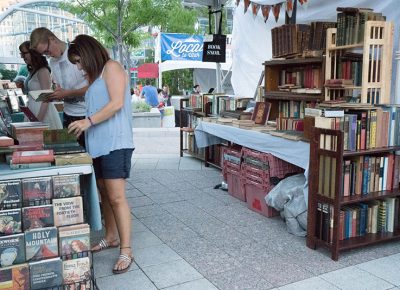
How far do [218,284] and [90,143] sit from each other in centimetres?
129

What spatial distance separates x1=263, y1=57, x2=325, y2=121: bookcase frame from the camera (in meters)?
3.97

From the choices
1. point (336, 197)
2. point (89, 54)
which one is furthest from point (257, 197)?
point (89, 54)

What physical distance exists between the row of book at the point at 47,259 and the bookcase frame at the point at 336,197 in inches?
72.9

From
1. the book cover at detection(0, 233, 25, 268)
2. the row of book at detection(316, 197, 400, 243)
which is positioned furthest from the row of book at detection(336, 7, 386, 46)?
the book cover at detection(0, 233, 25, 268)

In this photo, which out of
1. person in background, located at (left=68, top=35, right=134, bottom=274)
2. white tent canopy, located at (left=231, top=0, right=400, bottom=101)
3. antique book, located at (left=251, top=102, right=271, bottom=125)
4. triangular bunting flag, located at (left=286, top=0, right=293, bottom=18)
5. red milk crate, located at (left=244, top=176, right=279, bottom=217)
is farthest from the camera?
white tent canopy, located at (left=231, top=0, right=400, bottom=101)

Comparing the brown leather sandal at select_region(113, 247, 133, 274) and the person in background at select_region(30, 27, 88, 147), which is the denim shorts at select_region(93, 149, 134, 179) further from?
the person in background at select_region(30, 27, 88, 147)

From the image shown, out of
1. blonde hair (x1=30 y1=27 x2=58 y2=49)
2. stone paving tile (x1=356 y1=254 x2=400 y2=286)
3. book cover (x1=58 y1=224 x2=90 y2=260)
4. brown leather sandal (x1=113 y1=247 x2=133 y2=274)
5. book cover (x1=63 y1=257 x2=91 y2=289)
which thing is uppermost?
blonde hair (x1=30 y1=27 x2=58 y2=49)

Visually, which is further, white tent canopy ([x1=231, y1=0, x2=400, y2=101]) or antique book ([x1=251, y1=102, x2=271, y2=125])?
white tent canopy ([x1=231, y1=0, x2=400, y2=101])

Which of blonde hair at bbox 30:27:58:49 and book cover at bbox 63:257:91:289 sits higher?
blonde hair at bbox 30:27:58:49

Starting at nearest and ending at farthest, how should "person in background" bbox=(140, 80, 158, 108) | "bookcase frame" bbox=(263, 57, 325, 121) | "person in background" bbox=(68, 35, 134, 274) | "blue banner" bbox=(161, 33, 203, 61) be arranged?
"person in background" bbox=(68, 35, 134, 274) → "bookcase frame" bbox=(263, 57, 325, 121) → "blue banner" bbox=(161, 33, 203, 61) → "person in background" bbox=(140, 80, 158, 108)

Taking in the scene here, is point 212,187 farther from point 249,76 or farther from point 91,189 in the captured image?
point 91,189

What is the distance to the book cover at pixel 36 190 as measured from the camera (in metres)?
Result: 2.00

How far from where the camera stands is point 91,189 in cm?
223

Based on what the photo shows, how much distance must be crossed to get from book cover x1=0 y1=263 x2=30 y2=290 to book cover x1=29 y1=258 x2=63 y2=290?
0.03 m
